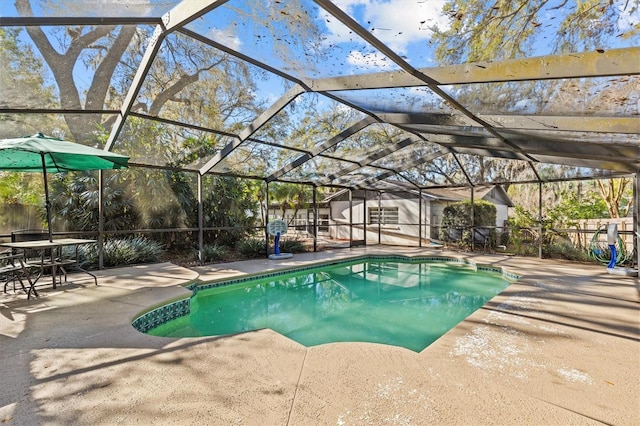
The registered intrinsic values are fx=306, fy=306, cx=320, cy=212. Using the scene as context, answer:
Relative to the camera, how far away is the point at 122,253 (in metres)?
7.46

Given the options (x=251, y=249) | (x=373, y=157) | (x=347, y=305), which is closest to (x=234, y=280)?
(x=347, y=305)

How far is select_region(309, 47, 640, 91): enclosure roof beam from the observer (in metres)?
2.35

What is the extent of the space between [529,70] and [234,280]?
6246mm

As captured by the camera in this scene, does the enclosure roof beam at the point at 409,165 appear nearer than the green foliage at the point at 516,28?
No

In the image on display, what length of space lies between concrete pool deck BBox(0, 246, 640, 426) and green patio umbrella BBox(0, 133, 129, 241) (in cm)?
208

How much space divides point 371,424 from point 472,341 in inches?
74.6

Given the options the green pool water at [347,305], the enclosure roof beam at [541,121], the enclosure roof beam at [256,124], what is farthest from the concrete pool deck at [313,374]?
the enclosure roof beam at [256,124]

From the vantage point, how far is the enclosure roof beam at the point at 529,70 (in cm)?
235

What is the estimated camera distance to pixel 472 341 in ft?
10.7

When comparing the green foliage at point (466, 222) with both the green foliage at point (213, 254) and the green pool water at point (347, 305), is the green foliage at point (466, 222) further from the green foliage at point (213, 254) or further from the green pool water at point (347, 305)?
the green foliage at point (213, 254)

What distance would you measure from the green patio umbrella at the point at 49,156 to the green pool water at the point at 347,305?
106 inches

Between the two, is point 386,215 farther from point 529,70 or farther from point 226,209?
point 529,70

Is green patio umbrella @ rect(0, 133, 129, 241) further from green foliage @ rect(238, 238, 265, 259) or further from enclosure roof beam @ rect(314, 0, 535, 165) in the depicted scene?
green foliage @ rect(238, 238, 265, 259)

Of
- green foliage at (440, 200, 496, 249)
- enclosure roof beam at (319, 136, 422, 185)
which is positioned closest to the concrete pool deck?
enclosure roof beam at (319, 136, 422, 185)
